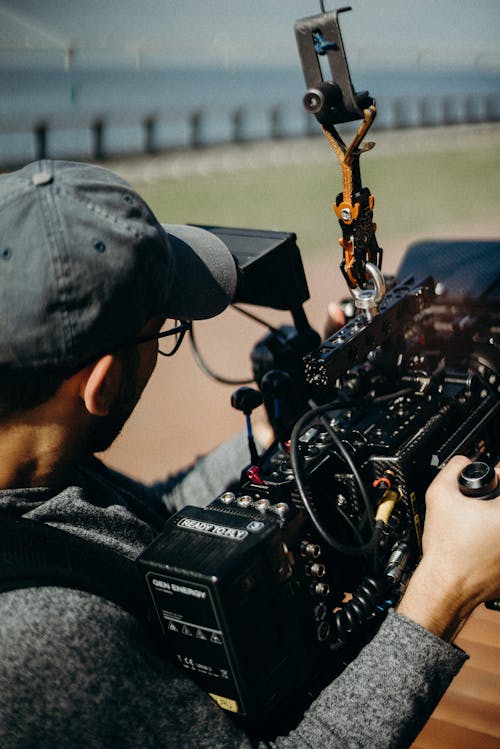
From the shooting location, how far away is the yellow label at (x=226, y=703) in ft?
4.87

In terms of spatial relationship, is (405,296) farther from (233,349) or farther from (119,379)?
(233,349)

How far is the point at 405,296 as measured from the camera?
203 cm

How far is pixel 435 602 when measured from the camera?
1558 millimetres

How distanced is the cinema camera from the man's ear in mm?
273

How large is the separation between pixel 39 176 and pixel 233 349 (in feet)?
16.2

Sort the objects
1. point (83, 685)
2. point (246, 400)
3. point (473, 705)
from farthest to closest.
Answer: point (473, 705) < point (246, 400) < point (83, 685)

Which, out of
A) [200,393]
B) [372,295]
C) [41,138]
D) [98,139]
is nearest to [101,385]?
[372,295]

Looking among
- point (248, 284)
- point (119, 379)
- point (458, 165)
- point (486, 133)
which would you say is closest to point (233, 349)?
point (248, 284)

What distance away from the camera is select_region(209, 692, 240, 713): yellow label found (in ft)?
4.87

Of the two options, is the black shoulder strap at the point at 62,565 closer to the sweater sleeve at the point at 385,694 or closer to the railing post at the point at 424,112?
the sweater sleeve at the point at 385,694

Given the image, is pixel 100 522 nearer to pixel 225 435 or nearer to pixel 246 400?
pixel 246 400

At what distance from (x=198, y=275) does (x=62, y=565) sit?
2.44ft

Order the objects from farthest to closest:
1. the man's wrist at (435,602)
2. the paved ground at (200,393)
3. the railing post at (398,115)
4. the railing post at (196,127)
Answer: the railing post at (398,115)
the railing post at (196,127)
the paved ground at (200,393)
the man's wrist at (435,602)

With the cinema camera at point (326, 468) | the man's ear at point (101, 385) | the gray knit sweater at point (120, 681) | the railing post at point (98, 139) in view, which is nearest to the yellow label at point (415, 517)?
the cinema camera at point (326, 468)
